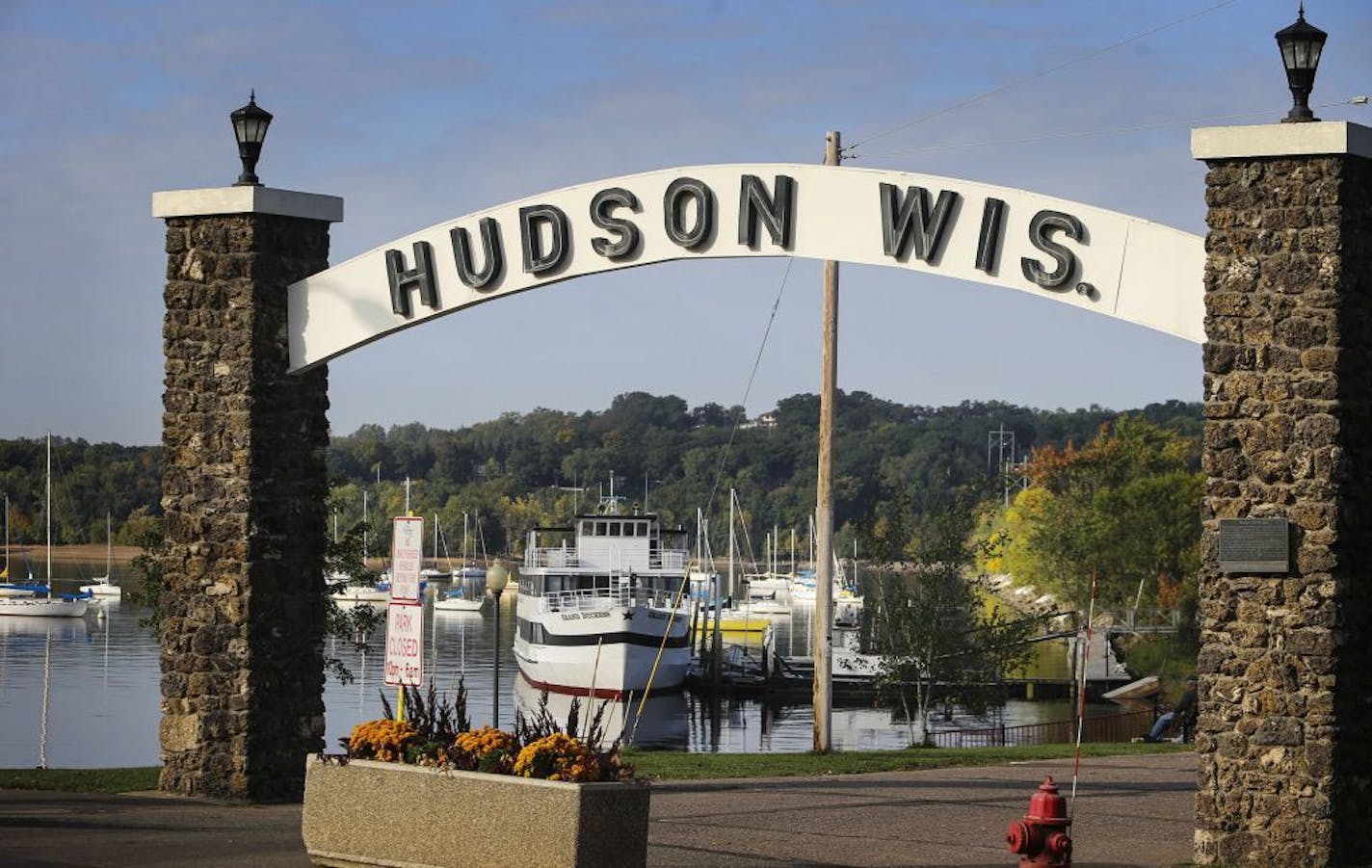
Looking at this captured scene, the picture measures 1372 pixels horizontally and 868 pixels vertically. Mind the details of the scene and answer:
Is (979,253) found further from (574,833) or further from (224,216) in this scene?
(224,216)

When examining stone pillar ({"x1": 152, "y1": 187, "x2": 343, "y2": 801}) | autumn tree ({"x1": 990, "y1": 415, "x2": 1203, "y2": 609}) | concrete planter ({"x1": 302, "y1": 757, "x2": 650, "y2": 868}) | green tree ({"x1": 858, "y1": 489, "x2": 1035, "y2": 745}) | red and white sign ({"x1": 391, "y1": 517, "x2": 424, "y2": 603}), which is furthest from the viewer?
autumn tree ({"x1": 990, "y1": 415, "x2": 1203, "y2": 609})

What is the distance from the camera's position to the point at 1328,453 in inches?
500

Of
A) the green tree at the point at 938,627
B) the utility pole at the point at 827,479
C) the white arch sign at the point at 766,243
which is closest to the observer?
the white arch sign at the point at 766,243

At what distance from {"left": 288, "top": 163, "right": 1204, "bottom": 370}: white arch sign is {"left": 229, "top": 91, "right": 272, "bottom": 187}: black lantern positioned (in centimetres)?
105

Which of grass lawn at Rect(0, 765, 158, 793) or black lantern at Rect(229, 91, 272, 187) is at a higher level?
black lantern at Rect(229, 91, 272, 187)

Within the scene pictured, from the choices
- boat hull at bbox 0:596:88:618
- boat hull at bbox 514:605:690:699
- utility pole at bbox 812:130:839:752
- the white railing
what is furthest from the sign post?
boat hull at bbox 0:596:88:618

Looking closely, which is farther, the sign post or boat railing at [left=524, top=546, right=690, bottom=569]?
boat railing at [left=524, top=546, right=690, bottom=569]

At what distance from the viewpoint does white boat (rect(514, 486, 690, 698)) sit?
60.1 metres

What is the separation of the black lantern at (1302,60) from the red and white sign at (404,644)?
7186 millimetres

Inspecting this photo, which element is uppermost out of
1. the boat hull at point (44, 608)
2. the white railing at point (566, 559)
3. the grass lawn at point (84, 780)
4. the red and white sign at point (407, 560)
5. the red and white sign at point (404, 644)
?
the red and white sign at point (407, 560)

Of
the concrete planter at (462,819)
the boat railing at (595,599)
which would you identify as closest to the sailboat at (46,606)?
the boat railing at (595,599)

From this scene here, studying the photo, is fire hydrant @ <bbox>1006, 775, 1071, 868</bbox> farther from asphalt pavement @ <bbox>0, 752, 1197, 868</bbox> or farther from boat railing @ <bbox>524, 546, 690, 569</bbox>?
boat railing @ <bbox>524, 546, 690, 569</bbox>

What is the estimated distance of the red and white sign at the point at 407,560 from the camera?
14219 millimetres

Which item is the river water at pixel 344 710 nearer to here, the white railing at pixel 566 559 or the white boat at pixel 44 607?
the white railing at pixel 566 559
